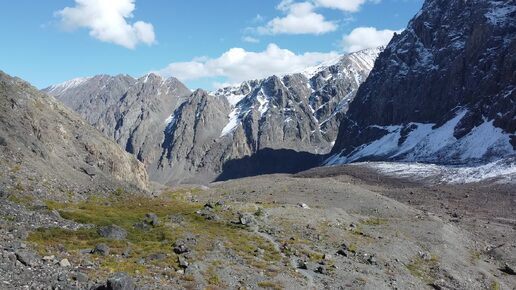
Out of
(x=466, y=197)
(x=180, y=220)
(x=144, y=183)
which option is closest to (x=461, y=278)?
(x=180, y=220)

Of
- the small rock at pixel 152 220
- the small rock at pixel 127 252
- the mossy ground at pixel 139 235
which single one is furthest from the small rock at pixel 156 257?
the small rock at pixel 152 220

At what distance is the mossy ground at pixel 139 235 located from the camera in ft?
148

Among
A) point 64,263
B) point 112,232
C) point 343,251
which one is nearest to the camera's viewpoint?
point 64,263

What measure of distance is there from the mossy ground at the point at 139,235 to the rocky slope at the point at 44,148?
4022 millimetres

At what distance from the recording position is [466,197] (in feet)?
529

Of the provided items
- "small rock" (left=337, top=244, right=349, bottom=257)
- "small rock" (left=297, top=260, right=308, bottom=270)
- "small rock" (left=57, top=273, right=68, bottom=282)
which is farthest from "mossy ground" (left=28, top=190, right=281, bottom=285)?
"small rock" (left=337, top=244, right=349, bottom=257)

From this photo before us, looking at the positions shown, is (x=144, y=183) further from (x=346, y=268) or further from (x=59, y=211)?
(x=346, y=268)

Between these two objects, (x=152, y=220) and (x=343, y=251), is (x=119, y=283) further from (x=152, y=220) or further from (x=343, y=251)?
(x=343, y=251)

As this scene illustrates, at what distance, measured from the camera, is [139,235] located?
194ft

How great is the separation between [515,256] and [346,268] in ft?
128

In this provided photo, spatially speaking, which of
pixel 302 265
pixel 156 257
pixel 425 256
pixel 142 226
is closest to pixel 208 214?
pixel 142 226

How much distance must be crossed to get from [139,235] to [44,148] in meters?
26.7

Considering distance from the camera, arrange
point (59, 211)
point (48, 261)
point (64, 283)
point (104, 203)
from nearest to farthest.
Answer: point (64, 283), point (48, 261), point (59, 211), point (104, 203)

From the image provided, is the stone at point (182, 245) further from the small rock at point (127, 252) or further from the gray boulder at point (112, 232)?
the gray boulder at point (112, 232)
